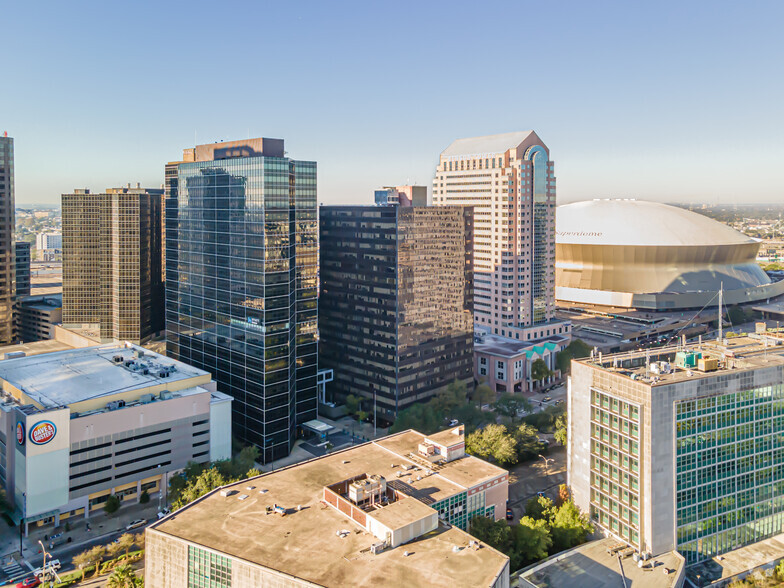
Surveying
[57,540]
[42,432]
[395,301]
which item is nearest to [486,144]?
[395,301]

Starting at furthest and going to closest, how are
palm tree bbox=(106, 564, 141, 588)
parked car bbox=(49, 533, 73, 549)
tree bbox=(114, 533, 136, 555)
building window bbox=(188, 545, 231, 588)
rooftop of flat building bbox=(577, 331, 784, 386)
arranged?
parked car bbox=(49, 533, 73, 549), tree bbox=(114, 533, 136, 555), rooftop of flat building bbox=(577, 331, 784, 386), palm tree bbox=(106, 564, 141, 588), building window bbox=(188, 545, 231, 588)

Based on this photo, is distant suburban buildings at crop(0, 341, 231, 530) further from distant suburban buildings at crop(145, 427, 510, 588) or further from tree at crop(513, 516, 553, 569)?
tree at crop(513, 516, 553, 569)

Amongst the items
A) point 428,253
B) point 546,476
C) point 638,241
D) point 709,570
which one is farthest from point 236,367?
point 638,241

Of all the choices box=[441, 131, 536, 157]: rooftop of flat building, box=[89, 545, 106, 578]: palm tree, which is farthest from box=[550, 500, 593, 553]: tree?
box=[441, 131, 536, 157]: rooftop of flat building

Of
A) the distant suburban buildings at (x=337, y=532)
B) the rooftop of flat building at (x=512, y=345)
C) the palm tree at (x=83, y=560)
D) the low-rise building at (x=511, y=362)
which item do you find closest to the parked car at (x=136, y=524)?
the palm tree at (x=83, y=560)

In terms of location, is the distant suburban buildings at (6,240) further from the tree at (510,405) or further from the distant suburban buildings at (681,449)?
the distant suburban buildings at (681,449)

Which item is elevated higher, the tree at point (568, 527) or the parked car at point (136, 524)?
the tree at point (568, 527)

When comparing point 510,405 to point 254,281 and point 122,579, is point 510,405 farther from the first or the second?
point 122,579
